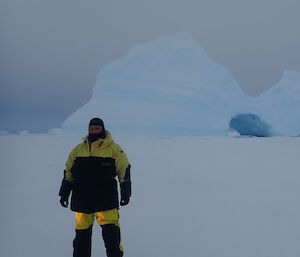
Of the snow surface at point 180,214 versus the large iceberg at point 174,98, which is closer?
the snow surface at point 180,214

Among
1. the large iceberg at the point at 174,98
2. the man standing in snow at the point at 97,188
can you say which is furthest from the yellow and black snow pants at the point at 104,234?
the large iceberg at the point at 174,98

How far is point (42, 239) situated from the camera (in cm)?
286

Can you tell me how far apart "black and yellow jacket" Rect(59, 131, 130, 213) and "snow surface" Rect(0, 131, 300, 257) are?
60 cm

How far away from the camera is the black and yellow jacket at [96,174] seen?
223 centimetres

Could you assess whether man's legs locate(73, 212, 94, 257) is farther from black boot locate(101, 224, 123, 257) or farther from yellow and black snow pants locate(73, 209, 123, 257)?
black boot locate(101, 224, 123, 257)

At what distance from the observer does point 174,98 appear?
65.1 feet

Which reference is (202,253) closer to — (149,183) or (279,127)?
(149,183)

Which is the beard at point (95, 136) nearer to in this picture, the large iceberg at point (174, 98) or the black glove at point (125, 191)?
the black glove at point (125, 191)

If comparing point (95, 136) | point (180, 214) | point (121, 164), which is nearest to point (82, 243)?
point (121, 164)

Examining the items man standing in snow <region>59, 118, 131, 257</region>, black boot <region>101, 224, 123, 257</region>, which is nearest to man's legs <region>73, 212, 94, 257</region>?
man standing in snow <region>59, 118, 131, 257</region>

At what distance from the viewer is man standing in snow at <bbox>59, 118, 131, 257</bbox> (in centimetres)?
223

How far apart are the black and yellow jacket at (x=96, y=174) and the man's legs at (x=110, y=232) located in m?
0.06

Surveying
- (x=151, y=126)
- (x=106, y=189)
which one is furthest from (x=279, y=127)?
(x=106, y=189)

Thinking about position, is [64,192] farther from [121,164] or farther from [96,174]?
[121,164]
